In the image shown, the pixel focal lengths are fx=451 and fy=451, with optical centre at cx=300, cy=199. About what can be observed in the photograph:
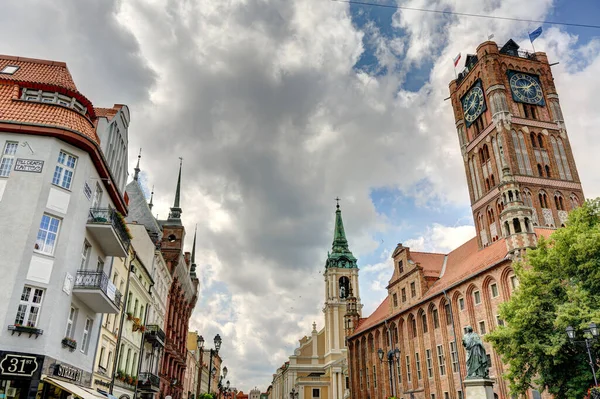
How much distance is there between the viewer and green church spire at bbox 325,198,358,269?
102 metres

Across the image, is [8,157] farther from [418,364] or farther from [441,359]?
[418,364]

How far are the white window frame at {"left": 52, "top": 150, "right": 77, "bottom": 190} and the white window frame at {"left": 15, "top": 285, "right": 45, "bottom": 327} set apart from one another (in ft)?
14.3

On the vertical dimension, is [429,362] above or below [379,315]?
below

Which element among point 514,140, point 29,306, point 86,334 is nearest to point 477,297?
point 514,140

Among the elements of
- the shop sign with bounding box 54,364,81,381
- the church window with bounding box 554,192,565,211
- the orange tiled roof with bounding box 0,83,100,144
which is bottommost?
the shop sign with bounding box 54,364,81,381

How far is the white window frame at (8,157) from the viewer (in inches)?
719

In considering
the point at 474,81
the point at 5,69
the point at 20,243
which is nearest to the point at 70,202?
the point at 20,243

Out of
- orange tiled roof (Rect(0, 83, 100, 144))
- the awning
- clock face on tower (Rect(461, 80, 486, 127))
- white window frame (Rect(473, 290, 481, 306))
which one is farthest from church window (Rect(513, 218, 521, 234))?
the awning

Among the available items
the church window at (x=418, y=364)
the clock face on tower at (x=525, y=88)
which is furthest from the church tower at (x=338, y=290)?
the clock face on tower at (x=525, y=88)

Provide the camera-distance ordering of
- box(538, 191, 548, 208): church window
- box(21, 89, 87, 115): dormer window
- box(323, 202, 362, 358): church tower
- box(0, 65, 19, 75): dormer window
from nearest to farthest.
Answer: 1. box(21, 89, 87, 115): dormer window
2. box(0, 65, 19, 75): dormer window
3. box(538, 191, 548, 208): church window
4. box(323, 202, 362, 358): church tower

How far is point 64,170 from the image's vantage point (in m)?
19.3

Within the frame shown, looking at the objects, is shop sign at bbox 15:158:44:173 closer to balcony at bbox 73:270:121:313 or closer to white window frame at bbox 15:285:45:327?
balcony at bbox 73:270:121:313

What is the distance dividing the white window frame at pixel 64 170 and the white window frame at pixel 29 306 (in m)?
4.37

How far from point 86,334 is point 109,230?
17.8 feet
